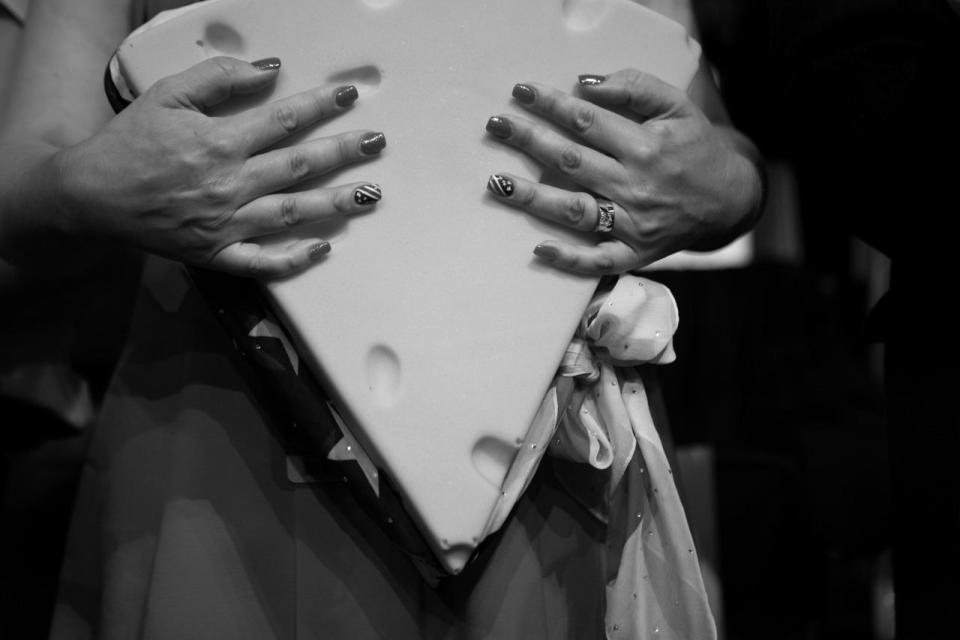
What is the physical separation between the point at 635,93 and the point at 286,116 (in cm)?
20

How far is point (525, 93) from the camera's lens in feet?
1.69

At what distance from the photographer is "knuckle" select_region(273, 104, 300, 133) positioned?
1.61ft

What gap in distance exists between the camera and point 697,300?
→ 45.5 inches

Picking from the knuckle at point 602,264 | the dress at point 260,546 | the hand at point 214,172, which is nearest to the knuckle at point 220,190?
the hand at point 214,172

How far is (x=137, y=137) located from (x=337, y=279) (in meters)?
0.13

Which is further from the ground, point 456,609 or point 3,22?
point 3,22

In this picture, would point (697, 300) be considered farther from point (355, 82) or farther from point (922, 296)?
point (355, 82)

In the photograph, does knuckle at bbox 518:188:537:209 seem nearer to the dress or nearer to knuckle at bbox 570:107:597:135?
knuckle at bbox 570:107:597:135

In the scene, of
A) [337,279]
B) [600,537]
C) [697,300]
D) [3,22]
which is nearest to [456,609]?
[600,537]

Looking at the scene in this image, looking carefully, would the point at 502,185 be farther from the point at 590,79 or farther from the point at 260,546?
the point at 260,546

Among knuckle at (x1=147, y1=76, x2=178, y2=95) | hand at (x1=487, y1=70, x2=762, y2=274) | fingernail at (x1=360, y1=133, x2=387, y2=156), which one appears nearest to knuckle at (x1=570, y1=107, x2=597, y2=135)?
hand at (x1=487, y1=70, x2=762, y2=274)

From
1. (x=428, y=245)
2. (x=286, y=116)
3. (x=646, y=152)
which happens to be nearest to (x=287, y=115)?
(x=286, y=116)

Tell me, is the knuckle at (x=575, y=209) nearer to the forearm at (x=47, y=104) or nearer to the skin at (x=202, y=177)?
the skin at (x=202, y=177)

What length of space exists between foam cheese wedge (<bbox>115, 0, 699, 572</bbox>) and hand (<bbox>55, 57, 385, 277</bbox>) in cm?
2
